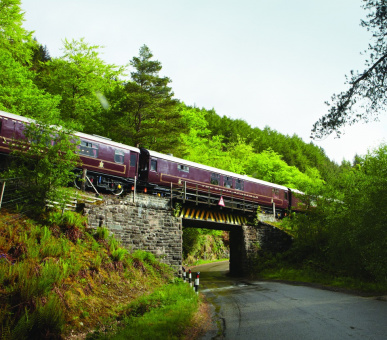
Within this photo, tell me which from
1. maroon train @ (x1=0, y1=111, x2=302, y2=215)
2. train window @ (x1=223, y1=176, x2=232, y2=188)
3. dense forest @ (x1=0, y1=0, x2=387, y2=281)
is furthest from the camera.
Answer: train window @ (x1=223, y1=176, x2=232, y2=188)

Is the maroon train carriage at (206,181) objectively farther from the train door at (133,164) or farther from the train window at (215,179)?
the train door at (133,164)

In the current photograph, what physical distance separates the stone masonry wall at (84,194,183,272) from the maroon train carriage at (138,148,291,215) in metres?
2.41

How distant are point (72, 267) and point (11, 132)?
360 inches

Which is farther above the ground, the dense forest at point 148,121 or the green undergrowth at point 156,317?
the dense forest at point 148,121

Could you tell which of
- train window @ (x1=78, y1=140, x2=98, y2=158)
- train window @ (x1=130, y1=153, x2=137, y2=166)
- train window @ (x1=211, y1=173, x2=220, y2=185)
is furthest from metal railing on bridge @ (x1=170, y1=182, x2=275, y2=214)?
train window @ (x1=78, y1=140, x2=98, y2=158)

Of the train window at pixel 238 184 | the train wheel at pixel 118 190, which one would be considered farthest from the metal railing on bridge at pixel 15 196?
the train window at pixel 238 184

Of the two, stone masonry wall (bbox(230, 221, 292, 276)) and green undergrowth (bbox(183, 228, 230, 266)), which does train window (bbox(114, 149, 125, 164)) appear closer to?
stone masonry wall (bbox(230, 221, 292, 276))

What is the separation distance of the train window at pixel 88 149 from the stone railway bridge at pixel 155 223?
330cm

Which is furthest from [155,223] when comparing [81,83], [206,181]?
[81,83]

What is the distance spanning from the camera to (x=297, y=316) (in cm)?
822

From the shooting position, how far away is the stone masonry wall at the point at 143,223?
14.4 meters

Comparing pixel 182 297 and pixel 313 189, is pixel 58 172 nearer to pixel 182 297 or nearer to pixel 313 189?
pixel 182 297

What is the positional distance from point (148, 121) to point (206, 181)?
6566 millimetres

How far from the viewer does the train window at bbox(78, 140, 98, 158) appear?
56.6ft
